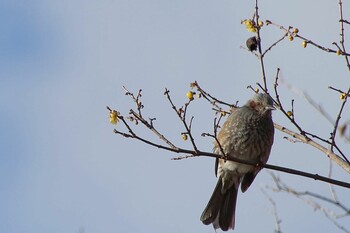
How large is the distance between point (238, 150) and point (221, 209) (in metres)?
0.76

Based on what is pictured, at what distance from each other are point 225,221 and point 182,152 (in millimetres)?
2512

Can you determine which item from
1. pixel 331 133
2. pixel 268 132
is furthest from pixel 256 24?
pixel 268 132

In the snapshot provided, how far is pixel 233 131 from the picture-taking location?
693 cm

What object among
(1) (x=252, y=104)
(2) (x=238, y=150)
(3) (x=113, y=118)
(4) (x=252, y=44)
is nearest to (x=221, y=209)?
(2) (x=238, y=150)

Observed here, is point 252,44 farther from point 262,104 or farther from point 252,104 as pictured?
point 252,104

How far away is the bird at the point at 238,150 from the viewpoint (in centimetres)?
687

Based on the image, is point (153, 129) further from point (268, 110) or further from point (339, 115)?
point (268, 110)

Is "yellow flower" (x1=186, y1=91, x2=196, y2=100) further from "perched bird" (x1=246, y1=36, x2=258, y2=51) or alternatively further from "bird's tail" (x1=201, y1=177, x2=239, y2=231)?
"bird's tail" (x1=201, y1=177, x2=239, y2=231)

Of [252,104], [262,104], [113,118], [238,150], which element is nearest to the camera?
[113,118]

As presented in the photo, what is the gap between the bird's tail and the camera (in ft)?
23.3

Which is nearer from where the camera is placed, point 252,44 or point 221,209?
point 252,44

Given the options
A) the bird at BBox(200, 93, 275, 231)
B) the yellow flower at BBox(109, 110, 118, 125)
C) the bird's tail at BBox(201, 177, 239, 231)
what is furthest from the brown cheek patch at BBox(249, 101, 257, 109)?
the yellow flower at BBox(109, 110, 118, 125)

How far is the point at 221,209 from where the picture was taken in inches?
286

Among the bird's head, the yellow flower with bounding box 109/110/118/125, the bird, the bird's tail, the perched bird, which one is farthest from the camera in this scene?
the bird's tail
